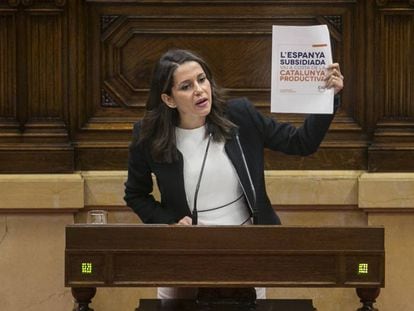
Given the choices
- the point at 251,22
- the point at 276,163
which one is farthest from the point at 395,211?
the point at 251,22

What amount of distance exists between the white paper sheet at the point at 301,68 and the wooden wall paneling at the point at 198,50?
1.80 m

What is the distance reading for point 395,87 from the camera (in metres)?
6.18

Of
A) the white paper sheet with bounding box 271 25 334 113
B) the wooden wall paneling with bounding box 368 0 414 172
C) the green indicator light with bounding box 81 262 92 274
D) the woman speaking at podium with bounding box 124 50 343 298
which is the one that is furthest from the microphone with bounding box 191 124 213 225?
the wooden wall paneling with bounding box 368 0 414 172

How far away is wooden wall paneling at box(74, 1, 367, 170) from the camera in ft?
20.4

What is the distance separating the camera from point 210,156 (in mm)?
4441

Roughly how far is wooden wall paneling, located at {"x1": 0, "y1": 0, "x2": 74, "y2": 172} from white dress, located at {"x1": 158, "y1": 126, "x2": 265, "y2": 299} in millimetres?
1843

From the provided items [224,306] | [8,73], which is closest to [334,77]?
[224,306]

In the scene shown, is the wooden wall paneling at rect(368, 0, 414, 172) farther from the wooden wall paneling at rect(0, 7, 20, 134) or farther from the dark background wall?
the wooden wall paneling at rect(0, 7, 20, 134)

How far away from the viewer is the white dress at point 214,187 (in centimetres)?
438

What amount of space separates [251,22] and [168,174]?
2.00 metres

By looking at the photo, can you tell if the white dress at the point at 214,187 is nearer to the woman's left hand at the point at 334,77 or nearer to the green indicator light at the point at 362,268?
the woman's left hand at the point at 334,77

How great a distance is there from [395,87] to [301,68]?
197 centimetres

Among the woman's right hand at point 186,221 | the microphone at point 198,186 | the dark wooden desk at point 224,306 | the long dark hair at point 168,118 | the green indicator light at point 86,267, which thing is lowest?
the dark wooden desk at point 224,306

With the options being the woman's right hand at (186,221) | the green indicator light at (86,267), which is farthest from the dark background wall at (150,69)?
the green indicator light at (86,267)
